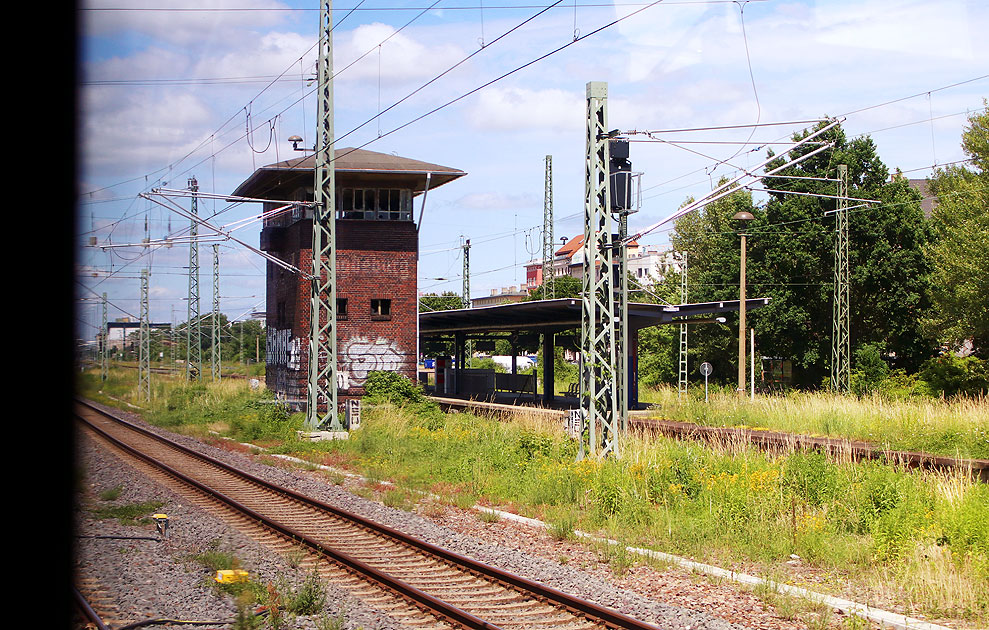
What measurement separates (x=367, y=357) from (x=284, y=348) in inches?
190

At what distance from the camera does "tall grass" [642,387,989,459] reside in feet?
61.8

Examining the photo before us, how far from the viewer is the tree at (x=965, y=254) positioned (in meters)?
35.5

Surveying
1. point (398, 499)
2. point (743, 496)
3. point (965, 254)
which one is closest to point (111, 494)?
point (398, 499)

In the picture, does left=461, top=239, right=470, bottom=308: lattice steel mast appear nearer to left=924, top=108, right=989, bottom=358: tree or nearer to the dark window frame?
the dark window frame

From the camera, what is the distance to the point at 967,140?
38.5 meters

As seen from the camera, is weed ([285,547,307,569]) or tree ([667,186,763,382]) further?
tree ([667,186,763,382])

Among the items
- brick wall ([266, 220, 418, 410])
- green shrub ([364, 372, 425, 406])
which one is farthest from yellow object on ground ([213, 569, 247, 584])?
brick wall ([266, 220, 418, 410])

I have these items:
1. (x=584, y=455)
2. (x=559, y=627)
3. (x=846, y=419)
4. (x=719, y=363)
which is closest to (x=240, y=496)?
(x=584, y=455)

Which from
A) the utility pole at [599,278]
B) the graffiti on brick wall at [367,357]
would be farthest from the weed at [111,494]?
the graffiti on brick wall at [367,357]

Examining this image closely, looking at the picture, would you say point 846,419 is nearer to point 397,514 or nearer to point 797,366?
point 397,514

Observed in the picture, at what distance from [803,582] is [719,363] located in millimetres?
43232

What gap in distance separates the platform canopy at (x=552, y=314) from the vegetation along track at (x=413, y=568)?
12.0m

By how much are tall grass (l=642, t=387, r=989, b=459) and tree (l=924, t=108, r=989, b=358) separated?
12730 millimetres

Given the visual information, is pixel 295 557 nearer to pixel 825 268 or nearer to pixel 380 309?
pixel 380 309
